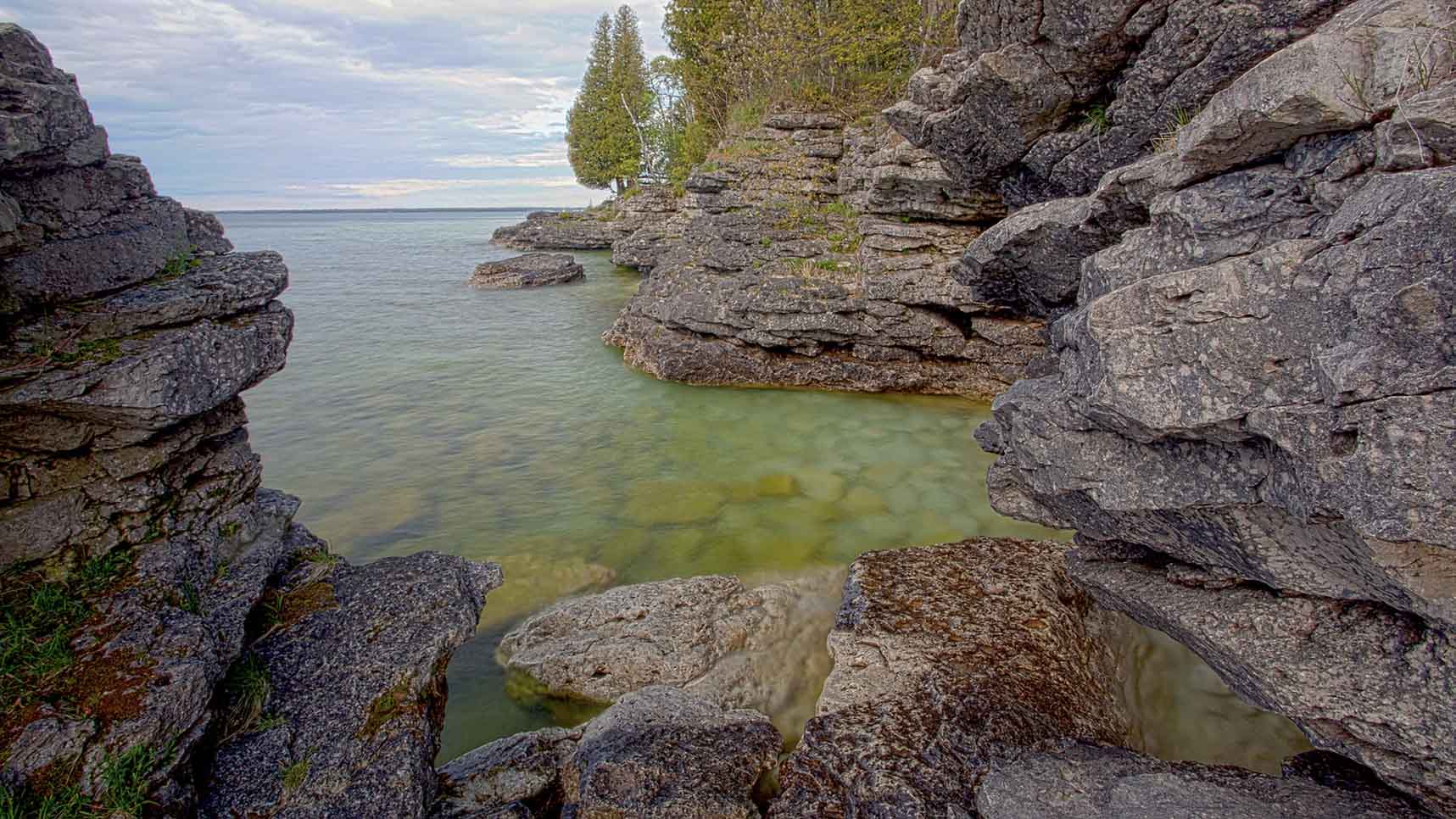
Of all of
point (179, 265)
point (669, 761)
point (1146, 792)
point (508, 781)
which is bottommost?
point (508, 781)

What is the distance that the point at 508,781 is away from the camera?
19.1 feet

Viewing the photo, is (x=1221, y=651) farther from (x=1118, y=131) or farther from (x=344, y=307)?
(x=344, y=307)

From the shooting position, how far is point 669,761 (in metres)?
5.53

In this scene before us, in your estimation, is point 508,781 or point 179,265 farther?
point 179,265

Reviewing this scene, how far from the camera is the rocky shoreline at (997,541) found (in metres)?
3.91

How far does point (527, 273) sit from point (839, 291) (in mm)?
25704

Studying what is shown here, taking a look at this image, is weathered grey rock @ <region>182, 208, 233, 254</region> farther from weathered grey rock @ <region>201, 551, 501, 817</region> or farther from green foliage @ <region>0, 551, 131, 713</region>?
weathered grey rock @ <region>201, 551, 501, 817</region>

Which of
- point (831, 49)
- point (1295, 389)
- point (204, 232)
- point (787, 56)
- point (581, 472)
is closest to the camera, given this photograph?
point (1295, 389)

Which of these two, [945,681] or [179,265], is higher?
[179,265]

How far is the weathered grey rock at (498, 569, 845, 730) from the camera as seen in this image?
732cm

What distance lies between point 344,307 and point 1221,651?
120 ft

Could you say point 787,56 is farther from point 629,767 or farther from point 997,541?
point 629,767

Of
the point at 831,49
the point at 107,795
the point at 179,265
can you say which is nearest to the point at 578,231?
the point at 831,49

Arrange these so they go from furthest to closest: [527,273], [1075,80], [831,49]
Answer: [527,273]
[831,49]
[1075,80]
